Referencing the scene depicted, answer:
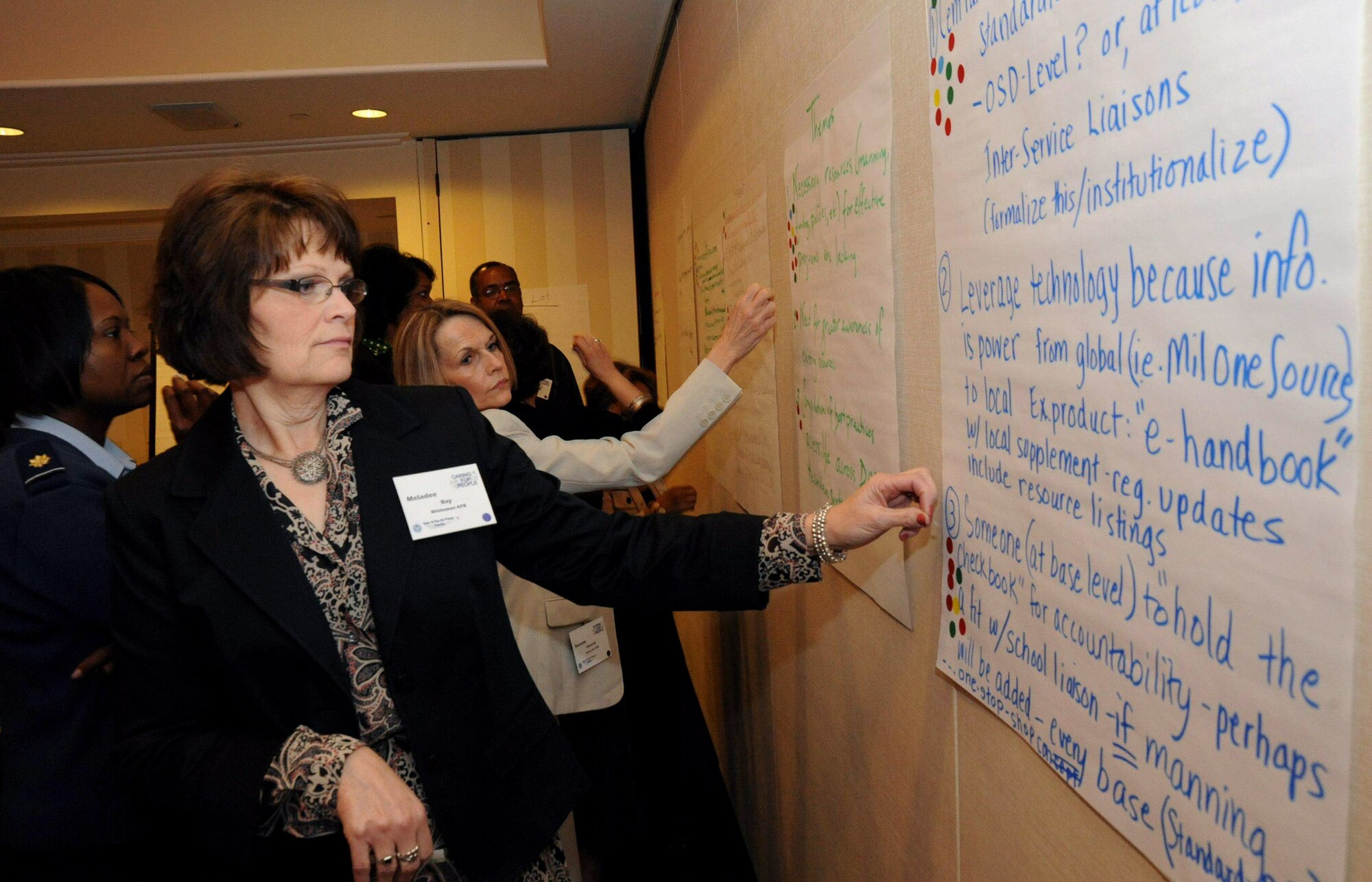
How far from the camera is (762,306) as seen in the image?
1.99 metres

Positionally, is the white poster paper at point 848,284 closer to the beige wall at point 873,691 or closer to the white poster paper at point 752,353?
the beige wall at point 873,691

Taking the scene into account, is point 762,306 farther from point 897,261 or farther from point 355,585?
point 355,585

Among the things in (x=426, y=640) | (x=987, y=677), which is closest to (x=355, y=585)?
(x=426, y=640)

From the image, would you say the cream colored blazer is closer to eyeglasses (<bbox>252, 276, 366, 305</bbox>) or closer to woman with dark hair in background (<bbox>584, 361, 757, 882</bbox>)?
woman with dark hair in background (<bbox>584, 361, 757, 882</bbox>)

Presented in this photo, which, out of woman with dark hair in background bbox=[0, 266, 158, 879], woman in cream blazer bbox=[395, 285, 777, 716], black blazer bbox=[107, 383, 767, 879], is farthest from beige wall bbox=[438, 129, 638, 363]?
black blazer bbox=[107, 383, 767, 879]

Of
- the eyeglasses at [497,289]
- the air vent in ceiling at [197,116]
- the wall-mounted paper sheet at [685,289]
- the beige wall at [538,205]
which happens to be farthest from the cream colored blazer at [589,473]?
the beige wall at [538,205]

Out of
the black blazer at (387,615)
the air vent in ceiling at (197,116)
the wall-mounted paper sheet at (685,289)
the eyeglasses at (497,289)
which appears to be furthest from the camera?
Result: the air vent in ceiling at (197,116)

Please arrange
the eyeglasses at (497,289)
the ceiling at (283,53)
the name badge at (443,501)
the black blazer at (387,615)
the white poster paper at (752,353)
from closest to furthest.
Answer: the black blazer at (387,615), the name badge at (443,501), the white poster paper at (752,353), the eyeglasses at (497,289), the ceiling at (283,53)

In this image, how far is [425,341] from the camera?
7.59 feet

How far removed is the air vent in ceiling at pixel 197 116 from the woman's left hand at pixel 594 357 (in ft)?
9.47

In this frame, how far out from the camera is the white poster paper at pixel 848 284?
1.34 meters

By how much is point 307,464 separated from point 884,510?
829 millimetres

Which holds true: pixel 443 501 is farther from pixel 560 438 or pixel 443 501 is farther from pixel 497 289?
pixel 497 289

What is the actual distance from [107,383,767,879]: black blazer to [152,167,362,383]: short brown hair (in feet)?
0.42
